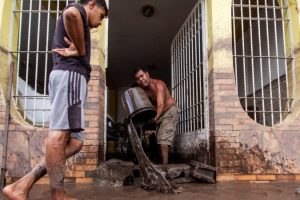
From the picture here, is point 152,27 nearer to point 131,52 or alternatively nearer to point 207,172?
point 131,52

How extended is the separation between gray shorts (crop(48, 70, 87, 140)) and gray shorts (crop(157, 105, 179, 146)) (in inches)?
111

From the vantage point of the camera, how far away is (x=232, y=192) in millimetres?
3848

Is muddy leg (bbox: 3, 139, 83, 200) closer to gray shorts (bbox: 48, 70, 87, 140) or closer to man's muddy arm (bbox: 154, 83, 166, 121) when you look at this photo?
gray shorts (bbox: 48, 70, 87, 140)

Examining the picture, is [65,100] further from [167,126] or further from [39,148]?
[167,126]

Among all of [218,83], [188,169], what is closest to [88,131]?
[188,169]

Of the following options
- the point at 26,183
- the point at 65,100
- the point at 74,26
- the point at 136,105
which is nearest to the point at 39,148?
the point at 136,105

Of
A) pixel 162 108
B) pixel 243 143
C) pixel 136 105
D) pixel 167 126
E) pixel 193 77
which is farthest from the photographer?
pixel 193 77

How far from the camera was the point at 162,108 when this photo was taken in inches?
211

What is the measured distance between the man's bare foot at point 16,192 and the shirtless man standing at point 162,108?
280cm

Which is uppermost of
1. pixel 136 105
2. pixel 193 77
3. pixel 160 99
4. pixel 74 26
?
pixel 193 77

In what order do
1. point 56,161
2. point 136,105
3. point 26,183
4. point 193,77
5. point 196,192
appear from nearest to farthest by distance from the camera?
point 56,161, point 26,183, point 196,192, point 136,105, point 193,77

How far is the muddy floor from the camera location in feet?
11.6

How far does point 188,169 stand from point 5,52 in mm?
3132

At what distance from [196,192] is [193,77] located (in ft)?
8.47
